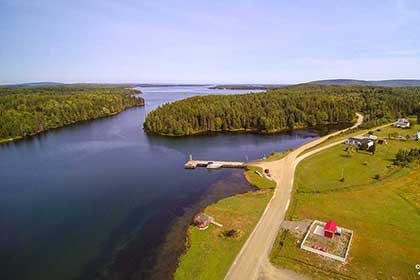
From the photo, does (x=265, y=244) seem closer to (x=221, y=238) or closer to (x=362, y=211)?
(x=221, y=238)

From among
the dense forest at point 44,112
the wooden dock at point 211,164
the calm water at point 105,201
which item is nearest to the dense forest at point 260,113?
the calm water at point 105,201

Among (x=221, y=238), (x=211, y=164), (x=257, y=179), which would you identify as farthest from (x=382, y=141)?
(x=221, y=238)

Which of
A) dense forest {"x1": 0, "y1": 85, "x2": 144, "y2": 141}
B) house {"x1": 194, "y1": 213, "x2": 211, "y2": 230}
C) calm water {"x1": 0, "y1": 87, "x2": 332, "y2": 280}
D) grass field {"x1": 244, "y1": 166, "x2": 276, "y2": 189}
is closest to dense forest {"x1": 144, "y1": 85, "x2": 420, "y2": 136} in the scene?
calm water {"x1": 0, "y1": 87, "x2": 332, "y2": 280}

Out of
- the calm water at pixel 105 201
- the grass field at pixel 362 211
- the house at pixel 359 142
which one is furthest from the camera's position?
the house at pixel 359 142

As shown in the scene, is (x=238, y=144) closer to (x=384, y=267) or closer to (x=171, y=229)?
(x=171, y=229)

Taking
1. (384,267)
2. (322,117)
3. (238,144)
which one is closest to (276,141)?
(238,144)

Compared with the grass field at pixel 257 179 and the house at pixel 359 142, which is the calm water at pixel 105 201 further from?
the house at pixel 359 142

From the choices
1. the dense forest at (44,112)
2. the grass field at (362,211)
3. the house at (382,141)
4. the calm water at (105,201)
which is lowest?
the calm water at (105,201)
